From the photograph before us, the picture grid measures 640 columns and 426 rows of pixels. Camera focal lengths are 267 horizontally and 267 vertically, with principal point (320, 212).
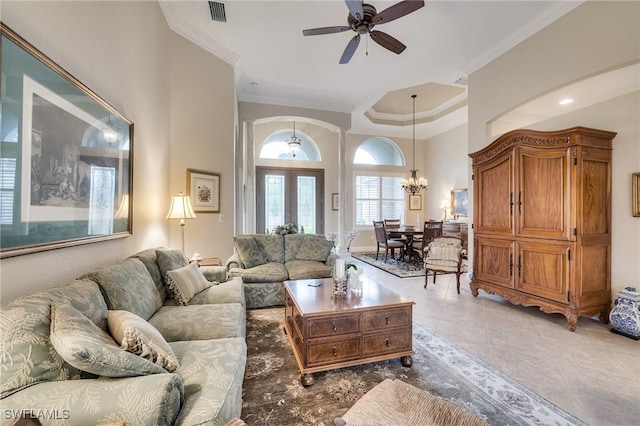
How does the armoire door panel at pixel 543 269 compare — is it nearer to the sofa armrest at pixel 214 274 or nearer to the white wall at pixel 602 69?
the white wall at pixel 602 69

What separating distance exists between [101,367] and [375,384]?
1677 mm

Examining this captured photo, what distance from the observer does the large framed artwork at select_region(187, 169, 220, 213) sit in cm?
382

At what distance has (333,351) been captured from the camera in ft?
6.66

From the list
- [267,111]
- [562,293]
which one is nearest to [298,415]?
[562,293]

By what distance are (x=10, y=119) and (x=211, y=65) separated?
3.31 m

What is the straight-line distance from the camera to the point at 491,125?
13.5ft

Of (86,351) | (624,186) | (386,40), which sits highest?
(386,40)

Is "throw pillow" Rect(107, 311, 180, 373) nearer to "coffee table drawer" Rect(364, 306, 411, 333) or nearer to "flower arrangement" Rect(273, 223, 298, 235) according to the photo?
"coffee table drawer" Rect(364, 306, 411, 333)

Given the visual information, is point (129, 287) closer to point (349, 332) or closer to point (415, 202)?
point (349, 332)

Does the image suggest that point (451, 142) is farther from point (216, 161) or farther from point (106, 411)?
point (106, 411)

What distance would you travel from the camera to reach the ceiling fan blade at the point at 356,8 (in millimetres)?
2334

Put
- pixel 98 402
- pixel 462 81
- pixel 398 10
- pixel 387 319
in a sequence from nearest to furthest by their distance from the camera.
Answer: pixel 98 402, pixel 387 319, pixel 398 10, pixel 462 81

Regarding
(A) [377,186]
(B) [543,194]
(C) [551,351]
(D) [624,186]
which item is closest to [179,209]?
(C) [551,351]

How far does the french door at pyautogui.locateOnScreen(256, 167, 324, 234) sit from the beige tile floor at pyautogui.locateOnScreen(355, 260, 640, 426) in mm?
4438
